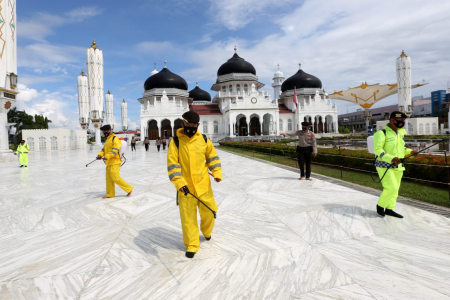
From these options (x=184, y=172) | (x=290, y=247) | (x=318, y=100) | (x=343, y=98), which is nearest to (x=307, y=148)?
(x=290, y=247)

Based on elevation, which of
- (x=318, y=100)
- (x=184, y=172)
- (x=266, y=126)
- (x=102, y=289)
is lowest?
(x=102, y=289)

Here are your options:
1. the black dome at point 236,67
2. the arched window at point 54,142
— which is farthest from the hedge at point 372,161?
the black dome at point 236,67

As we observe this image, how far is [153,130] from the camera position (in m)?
41.5

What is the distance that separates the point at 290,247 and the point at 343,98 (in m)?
50.8

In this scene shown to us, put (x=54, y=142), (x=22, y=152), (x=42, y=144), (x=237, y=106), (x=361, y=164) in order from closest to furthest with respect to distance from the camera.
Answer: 1. (x=361, y=164)
2. (x=22, y=152)
3. (x=42, y=144)
4. (x=54, y=142)
5. (x=237, y=106)

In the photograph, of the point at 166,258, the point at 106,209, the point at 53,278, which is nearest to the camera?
the point at 53,278

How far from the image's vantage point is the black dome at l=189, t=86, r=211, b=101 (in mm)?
52344

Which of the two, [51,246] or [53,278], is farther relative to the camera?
[51,246]

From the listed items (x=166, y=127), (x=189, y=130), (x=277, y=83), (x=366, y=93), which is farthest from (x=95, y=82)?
(x=366, y=93)

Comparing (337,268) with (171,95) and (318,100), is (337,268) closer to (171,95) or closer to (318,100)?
(171,95)

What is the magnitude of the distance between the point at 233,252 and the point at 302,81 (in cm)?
4857

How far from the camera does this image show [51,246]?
9.91ft

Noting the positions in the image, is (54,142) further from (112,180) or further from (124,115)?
(112,180)

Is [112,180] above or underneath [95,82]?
underneath
